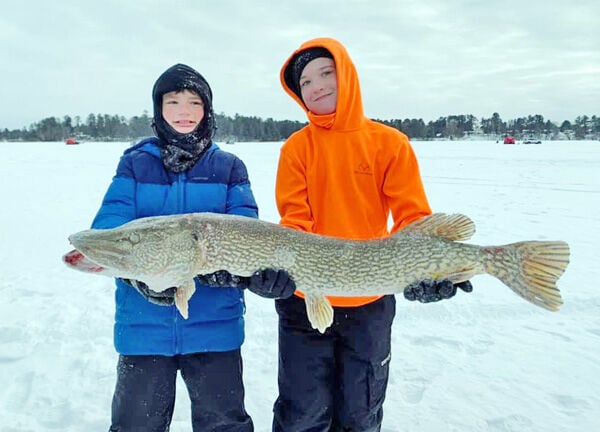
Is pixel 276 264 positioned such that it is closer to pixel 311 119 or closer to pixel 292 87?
pixel 311 119

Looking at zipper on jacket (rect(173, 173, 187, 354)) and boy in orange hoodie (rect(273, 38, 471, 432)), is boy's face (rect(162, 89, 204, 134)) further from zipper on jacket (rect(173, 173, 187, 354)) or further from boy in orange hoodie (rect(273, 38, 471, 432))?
boy in orange hoodie (rect(273, 38, 471, 432))

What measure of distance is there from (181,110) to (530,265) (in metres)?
1.99

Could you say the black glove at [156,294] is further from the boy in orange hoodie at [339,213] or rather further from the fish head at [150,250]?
the boy in orange hoodie at [339,213]

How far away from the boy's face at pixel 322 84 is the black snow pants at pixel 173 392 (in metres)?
1.45

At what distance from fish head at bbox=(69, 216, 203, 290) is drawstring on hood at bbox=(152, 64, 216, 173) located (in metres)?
0.39

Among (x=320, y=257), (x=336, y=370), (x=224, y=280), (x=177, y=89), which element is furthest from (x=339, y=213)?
(x=177, y=89)

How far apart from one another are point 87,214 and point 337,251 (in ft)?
26.0

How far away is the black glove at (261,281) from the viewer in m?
2.26

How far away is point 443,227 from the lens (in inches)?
95.1

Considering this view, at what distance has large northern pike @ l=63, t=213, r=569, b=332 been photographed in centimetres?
223

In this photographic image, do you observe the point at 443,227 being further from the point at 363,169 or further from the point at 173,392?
the point at 173,392

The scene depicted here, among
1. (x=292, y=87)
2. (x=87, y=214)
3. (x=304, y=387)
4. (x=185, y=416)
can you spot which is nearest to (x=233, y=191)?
A: (x=292, y=87)

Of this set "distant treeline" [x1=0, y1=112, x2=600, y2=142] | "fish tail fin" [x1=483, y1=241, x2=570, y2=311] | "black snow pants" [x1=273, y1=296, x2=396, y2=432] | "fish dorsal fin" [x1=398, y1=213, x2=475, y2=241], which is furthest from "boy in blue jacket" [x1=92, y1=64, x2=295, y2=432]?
"distant treeline" [x1=0, y1=112, x2=600, y2=142]

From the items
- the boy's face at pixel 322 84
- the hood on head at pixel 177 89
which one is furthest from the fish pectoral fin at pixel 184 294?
the boy's face at pixel 322 84
